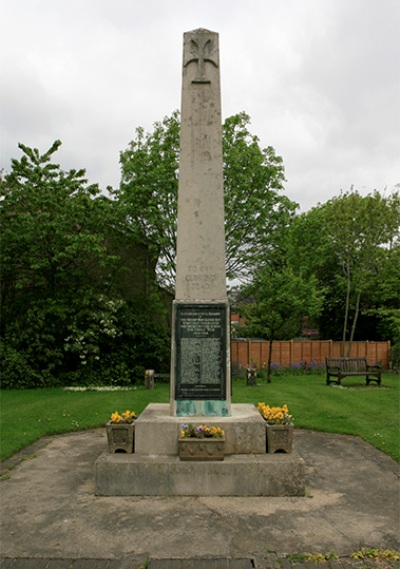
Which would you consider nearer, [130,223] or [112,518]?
[112,518]

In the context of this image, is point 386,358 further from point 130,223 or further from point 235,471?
point 235,471

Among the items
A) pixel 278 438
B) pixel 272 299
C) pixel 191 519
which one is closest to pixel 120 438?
pixel 191 519

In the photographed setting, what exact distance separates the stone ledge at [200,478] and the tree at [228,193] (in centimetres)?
1271

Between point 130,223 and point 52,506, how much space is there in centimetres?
1424

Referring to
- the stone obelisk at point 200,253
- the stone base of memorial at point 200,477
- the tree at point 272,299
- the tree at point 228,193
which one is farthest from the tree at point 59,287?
the stone base of memorial at point 200,477

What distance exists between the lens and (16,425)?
9.55 m

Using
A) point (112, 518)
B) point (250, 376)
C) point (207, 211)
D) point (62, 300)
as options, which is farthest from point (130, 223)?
point (112, 518)

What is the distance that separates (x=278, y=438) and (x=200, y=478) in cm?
123

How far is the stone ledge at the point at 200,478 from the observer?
18.6 ft

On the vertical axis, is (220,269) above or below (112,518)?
above

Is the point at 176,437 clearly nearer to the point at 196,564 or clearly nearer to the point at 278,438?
the point at 278,438

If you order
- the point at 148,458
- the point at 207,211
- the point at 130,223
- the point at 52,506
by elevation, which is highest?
the point at 130,223

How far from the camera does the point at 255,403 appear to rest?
40.5 feet

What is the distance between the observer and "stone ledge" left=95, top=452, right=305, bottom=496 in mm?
5672
